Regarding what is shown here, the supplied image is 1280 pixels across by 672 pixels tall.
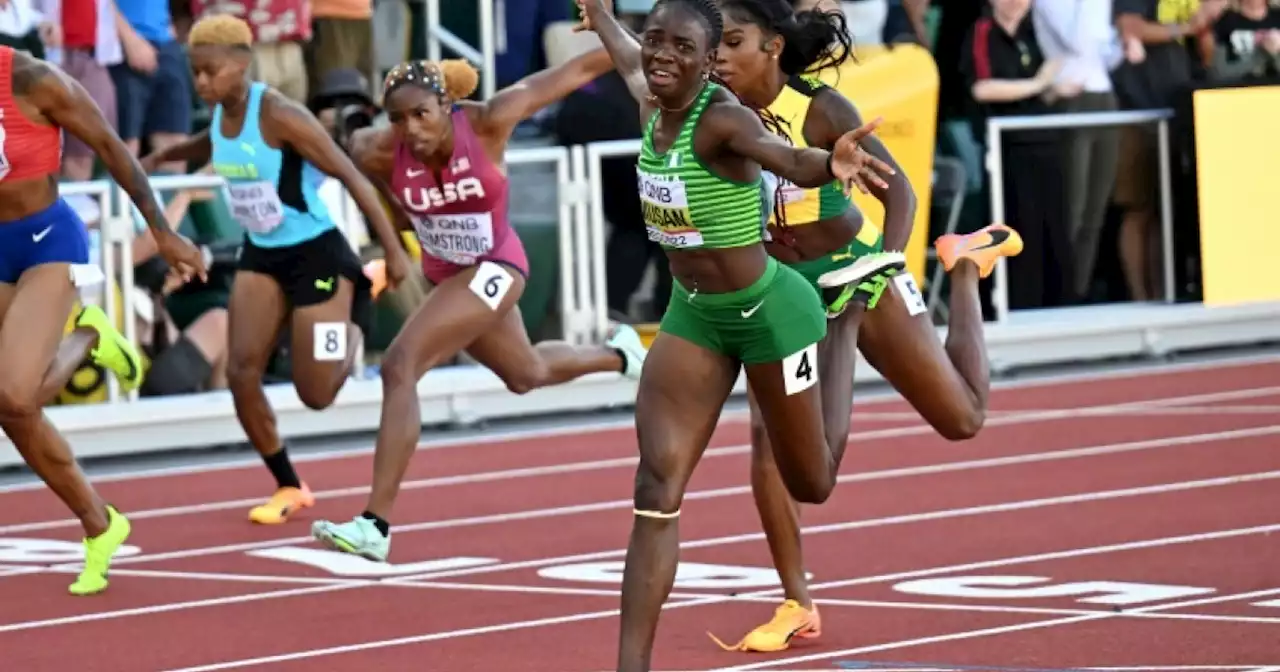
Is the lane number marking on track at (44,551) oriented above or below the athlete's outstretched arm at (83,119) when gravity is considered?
below

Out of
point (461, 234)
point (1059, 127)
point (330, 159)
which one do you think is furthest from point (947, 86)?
point (461, 234)

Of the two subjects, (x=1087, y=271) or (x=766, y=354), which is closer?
(x=766, y=354)

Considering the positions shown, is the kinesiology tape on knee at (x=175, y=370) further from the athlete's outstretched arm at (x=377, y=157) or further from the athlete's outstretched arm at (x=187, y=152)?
the athlete's outstretched arm at (x=377, y=157)

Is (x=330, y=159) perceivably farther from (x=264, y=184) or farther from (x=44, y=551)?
(x=44, y=551)

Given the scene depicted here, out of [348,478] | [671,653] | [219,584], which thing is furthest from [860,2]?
[671,653]

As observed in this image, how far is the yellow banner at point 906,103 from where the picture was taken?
16359mm

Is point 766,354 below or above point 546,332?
above

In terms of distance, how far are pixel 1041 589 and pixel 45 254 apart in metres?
3.90

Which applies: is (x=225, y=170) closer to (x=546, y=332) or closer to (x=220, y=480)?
(x=220, y=480)

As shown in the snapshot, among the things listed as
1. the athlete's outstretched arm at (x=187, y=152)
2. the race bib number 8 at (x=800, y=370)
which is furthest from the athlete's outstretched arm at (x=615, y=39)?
the athlete's outstretched arm at (x=187, y=152)

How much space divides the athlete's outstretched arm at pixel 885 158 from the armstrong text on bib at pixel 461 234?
295cm

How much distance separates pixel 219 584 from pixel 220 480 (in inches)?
137

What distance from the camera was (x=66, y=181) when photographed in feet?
47.1

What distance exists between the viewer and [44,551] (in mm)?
11234
